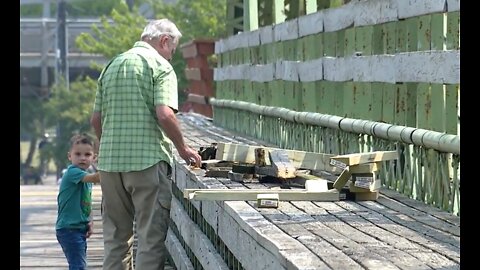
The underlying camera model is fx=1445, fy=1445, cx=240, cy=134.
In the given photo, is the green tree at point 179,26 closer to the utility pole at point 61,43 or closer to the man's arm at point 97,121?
the utility pole at point 61,43

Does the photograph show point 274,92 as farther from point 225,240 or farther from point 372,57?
point 225,240

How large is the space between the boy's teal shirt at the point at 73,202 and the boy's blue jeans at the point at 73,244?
0.05 m

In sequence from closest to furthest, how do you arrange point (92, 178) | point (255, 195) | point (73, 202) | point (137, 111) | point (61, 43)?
point (255, 195), point (137, 111), point (92, 178), point (73, 202), point (61, 43)

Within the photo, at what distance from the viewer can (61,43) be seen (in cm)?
4841

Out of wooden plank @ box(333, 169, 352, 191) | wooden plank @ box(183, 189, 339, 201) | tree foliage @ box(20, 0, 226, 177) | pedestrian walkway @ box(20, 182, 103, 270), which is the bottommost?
pedestrian walkway @ box(20, 182, 103, 270)

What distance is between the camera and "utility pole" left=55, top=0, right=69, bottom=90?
154 ft

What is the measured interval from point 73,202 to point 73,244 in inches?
12.8

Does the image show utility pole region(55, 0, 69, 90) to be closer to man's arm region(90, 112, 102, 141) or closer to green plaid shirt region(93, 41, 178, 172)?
man's arm region(90, 112, 102, 141)

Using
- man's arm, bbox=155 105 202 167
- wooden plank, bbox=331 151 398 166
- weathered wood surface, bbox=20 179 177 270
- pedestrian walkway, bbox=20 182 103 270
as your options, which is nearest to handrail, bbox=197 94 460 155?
wooden plank, bbox=331 151 398 166

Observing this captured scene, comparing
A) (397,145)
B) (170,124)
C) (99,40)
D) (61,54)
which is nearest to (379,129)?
(397,145)

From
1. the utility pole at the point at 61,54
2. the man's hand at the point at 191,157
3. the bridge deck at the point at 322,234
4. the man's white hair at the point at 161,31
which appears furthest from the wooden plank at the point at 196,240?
the utility pole at the point at 61,54

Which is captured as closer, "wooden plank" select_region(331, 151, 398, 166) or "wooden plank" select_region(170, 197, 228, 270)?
"wooden plank" select_region(331, 151, 398, 166)

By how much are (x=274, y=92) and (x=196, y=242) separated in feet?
13.0

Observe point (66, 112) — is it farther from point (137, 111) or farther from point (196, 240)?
point (137, 111)
